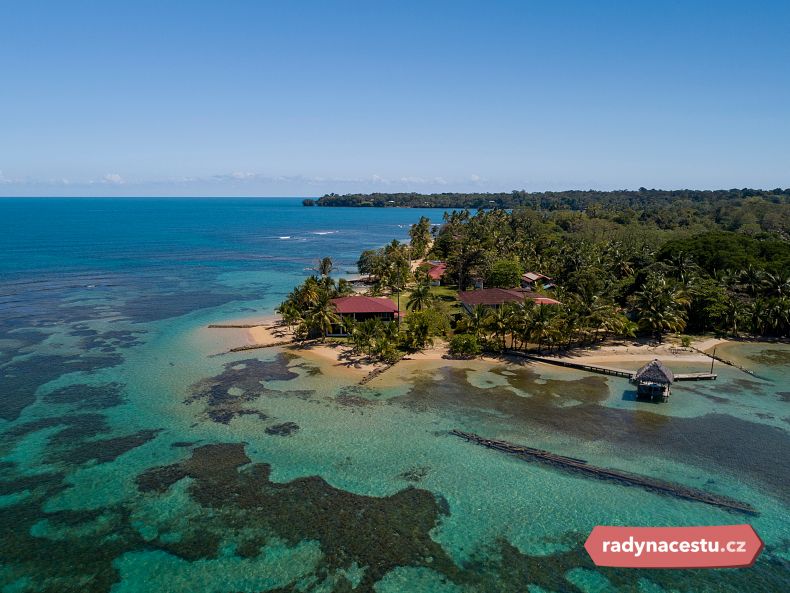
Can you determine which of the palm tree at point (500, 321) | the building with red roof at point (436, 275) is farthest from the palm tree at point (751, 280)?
the building with red roof at point (436, 275)

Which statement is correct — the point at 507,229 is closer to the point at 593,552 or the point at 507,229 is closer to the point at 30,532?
the point at 593,552

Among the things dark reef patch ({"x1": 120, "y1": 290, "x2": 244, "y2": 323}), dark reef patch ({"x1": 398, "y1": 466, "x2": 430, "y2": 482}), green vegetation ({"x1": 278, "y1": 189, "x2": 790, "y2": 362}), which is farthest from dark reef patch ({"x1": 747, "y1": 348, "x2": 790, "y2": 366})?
dark reef patch ({"x1": 120, "y1": 290, "x2": 244, "y2": 323})

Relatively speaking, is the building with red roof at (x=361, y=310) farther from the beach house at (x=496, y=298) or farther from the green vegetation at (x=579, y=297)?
the beach house at (x=496, y=298)

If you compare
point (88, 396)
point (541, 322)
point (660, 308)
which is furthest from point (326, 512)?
point (660, 308)

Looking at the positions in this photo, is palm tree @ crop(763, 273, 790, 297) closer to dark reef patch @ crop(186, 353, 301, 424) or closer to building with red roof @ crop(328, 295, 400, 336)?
building with red roof @ crop(328, 295, 400, 336)

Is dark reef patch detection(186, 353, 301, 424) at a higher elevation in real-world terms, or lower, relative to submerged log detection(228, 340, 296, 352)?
lower

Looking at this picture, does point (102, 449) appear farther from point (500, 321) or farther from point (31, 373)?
point (500, 321)

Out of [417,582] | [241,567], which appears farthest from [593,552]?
[241,567]
